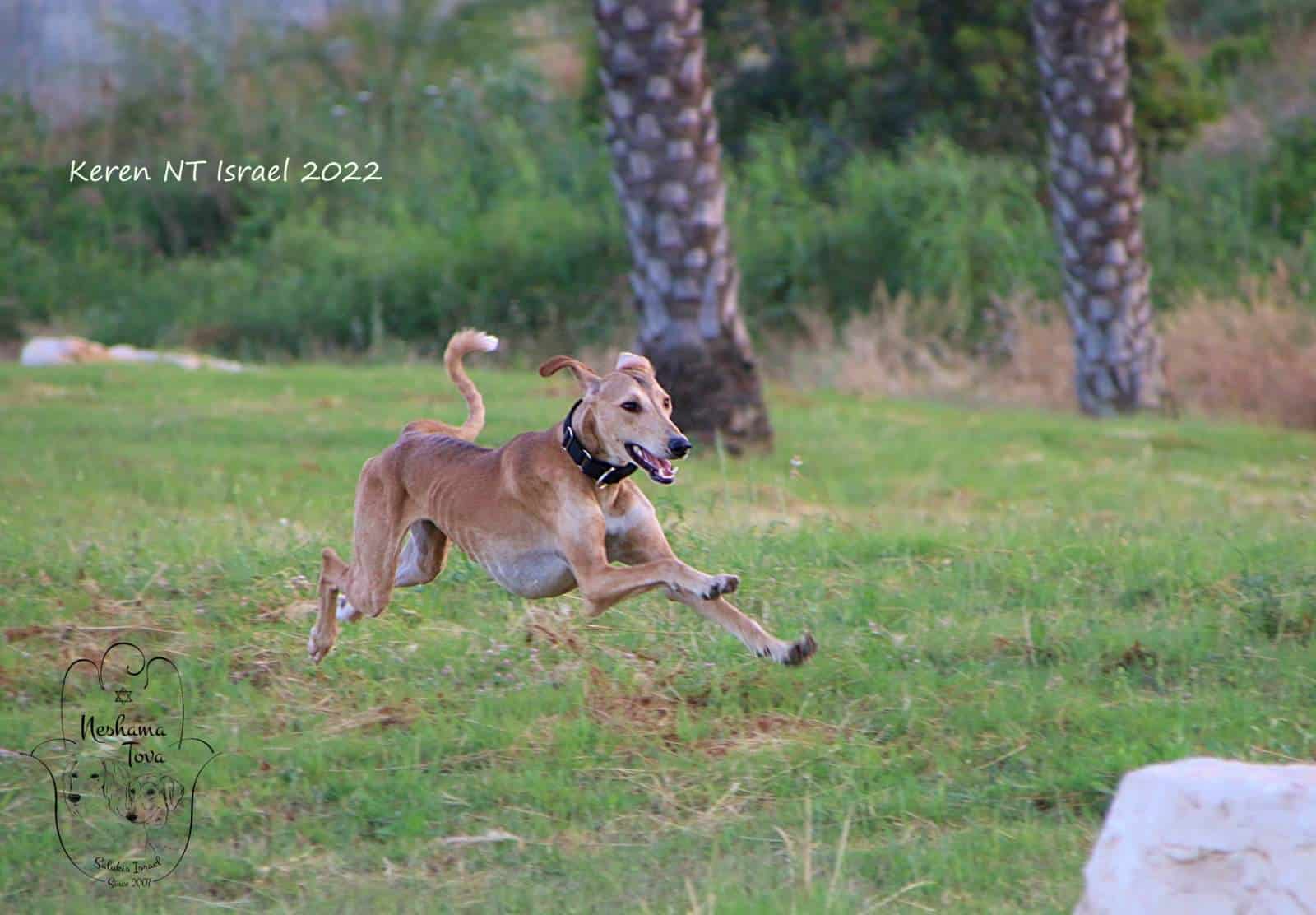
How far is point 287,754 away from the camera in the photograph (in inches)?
217

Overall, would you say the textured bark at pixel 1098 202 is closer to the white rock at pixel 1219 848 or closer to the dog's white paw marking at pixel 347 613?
the dog's white paw marking at pixel 347 613

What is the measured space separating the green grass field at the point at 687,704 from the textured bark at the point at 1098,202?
5.57 meters

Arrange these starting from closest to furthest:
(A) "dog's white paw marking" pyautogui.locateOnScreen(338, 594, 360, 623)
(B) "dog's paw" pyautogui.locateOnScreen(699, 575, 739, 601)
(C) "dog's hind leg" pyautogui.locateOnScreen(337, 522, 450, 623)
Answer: (B) "dog's paw" pyautogui.locateOnScreen(699, 575, 739, 601), (A) "dog's white paw marking" pyautogui.locateOnScreen(338, 594, 360, 623), (C) "dog's hind leg" pyautogui.locateOnScreen(337, 522, 450, 623)

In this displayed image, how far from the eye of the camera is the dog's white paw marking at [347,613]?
6.27m

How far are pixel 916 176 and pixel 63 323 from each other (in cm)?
1065

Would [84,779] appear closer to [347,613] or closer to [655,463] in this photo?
[347,613]

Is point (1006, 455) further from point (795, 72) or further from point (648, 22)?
point (795, 72)

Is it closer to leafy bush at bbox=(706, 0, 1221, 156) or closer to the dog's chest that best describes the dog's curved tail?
the dog's chest

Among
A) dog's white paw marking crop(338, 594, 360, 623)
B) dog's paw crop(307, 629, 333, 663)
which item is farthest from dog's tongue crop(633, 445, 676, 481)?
dog's paw crop(307, 629, 333, 663)

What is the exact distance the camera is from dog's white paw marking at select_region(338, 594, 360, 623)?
6266 mm

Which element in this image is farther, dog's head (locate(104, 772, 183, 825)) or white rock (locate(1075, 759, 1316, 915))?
dog's head (locate(104, 772, 183, 825))

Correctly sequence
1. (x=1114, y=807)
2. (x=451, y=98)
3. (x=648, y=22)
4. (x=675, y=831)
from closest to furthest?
(x=1114, y=807), (x=675, y=831), (x=648, y=22), (x=451, y=98)

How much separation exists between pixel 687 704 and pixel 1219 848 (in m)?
2.62

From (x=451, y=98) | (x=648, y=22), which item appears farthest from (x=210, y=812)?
(x=451, y=98)
